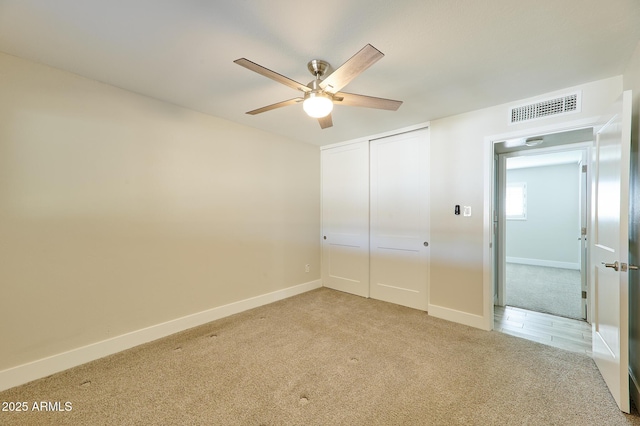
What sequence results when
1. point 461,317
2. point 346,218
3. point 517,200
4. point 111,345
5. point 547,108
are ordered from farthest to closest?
point 517,200
point 346,218
point 461,317
point 547,108
point 111,345

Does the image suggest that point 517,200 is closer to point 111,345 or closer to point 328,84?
point 328,84

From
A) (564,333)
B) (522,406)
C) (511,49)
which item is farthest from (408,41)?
(564,333)

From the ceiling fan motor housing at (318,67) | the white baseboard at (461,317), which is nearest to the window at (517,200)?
the white baseboard at (461,317)

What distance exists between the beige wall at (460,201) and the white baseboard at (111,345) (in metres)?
2.43

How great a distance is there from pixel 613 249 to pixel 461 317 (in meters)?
1.63

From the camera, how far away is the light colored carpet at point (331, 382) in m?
1.64

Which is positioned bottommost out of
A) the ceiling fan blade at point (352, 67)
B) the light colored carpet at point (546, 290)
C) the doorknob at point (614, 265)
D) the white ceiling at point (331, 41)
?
the light colored carpet at point (546, 290)

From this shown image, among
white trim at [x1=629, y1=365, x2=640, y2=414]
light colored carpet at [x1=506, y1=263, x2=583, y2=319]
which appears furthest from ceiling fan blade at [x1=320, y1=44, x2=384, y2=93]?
light colored carpet at [x1=506, y1=263, x2=583, y2=319]

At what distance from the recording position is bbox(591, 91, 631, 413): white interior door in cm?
163

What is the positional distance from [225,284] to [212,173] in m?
1.40

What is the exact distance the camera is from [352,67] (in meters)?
1.56

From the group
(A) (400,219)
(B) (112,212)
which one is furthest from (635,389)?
(B) (112,212)

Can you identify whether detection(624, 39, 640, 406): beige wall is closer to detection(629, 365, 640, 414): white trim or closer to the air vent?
detection(629, 365, 640, 414): white trim

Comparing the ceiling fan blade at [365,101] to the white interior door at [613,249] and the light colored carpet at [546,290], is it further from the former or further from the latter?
the light colored carpet at [546,290]
